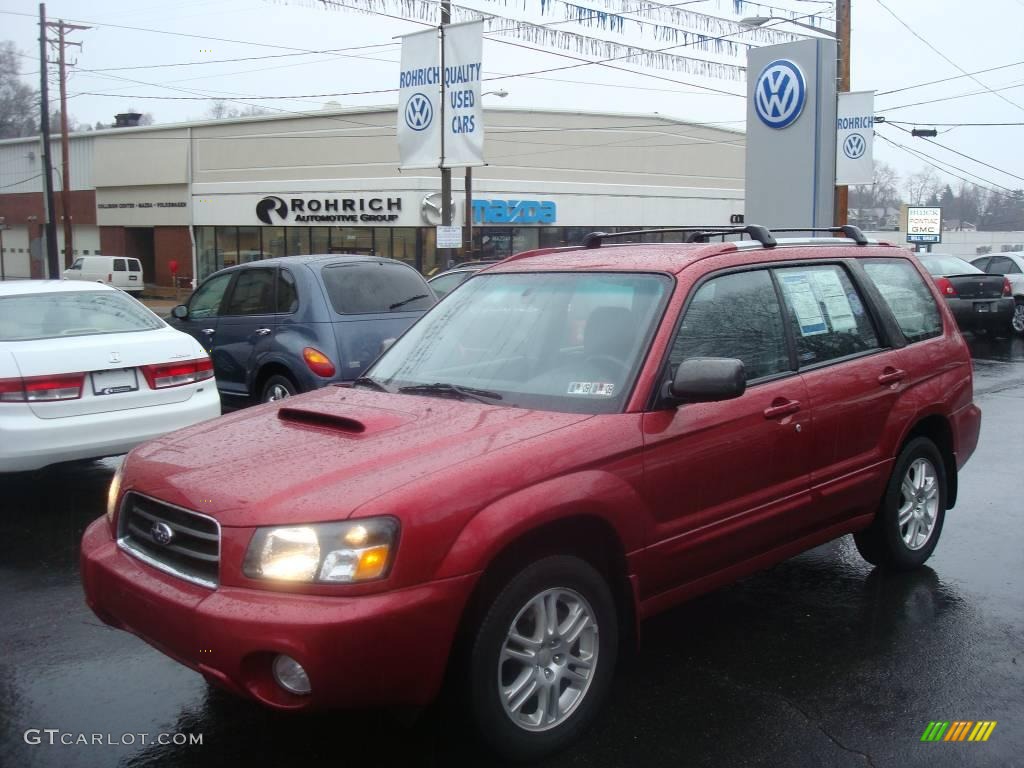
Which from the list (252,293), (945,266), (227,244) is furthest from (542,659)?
(227,244)

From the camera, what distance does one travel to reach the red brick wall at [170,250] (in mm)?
45750

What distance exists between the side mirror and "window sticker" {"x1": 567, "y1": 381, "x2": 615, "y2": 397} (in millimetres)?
244

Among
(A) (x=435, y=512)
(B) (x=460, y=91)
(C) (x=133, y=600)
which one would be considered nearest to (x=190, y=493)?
(C) (x=133, y=600)

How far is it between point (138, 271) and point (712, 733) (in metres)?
44.1

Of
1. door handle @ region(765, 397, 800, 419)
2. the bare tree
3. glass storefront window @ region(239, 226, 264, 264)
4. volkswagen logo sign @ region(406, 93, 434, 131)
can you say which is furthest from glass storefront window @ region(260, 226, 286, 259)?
door handle @ region(765, 397, 800, 419)

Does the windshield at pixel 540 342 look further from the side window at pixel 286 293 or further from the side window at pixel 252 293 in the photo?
the side window at pixel 252 293

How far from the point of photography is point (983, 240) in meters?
80.1

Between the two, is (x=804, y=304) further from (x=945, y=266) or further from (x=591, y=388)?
(x=945, y=266)

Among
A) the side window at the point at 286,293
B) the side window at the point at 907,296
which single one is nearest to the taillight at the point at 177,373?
the side window at the point at 286,293

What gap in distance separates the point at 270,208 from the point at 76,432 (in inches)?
1444

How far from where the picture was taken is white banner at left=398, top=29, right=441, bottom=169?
17.3 m

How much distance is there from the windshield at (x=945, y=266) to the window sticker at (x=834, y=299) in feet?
52.0

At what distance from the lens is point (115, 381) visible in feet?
21.7

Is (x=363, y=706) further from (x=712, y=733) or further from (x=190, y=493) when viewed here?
(x=712, y=733)
